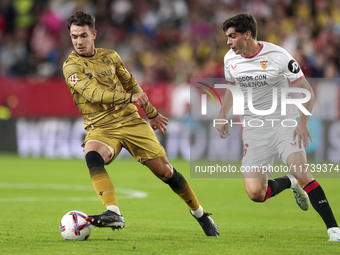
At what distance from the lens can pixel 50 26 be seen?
737 inches

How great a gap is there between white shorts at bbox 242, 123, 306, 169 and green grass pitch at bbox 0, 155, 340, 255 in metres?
0.78

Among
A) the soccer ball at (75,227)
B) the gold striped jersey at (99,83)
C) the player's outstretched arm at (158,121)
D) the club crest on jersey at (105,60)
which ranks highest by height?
the club crest on jersey at (105,60)

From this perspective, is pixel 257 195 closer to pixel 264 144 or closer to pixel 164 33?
pixel 264 144

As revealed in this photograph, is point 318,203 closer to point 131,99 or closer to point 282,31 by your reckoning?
point 131,99

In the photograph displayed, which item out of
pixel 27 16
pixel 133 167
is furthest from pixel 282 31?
pixel 27 16

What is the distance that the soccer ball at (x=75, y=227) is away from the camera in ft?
18.0

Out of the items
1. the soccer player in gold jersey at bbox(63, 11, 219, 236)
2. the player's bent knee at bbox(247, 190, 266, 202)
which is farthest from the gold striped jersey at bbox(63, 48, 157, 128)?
the player's bent knee at bbox(247, 190, 266, 202)

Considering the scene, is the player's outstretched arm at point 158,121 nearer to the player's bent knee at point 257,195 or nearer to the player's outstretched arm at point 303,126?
the player's bent knee at point 257,195

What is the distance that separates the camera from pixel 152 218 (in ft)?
24.5

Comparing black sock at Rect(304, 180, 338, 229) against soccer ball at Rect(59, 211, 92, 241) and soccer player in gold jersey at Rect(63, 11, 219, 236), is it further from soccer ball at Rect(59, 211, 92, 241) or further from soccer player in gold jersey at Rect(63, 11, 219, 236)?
soccer ball at Rect(59, 211, 92, 241)

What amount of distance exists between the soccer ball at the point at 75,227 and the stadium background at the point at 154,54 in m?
9.02

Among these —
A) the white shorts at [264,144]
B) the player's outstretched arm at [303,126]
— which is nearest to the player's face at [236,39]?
the player's outstretched arm at [303,126]

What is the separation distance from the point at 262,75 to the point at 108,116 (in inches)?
67.0

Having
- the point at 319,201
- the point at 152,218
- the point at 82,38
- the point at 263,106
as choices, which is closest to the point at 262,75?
the point at 263,106
